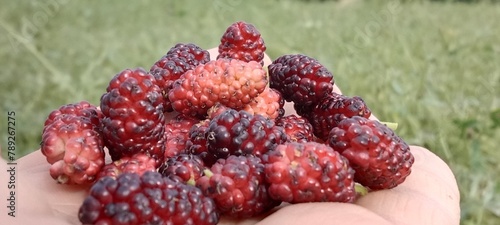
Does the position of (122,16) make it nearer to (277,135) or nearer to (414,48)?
(414,48)

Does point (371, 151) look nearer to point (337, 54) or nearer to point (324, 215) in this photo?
point (324, 215)

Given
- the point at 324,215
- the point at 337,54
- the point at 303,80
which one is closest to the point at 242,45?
the point at 303,80

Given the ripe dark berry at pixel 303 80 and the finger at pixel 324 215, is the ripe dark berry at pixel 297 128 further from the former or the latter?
the finger at pixel 324 215

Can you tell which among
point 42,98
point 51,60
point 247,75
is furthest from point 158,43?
point 247,75

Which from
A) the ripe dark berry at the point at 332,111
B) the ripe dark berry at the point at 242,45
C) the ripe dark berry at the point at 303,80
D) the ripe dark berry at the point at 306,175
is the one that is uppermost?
the ripe dark berry at the point at 242,45

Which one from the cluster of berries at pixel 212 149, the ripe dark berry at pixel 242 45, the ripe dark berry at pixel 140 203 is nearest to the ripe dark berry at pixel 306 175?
the cluster of berries at pixel 212 149

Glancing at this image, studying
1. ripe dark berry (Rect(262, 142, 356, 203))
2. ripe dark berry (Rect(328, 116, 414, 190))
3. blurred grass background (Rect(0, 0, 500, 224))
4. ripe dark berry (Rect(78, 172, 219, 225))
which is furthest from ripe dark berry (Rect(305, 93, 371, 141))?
blurred grass background (Rect(0, 0, 500, 224))
